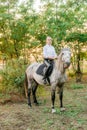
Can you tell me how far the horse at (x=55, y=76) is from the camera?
324 inches

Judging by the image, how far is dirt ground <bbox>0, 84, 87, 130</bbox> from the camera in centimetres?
685

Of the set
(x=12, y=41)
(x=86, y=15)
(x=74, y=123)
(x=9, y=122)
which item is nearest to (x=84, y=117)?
(x=74, y=123)

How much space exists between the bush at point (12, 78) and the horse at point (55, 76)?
0.32 metres

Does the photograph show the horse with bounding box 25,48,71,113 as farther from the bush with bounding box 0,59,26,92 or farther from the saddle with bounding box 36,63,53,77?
the bush with bounding box 0,59,26,92

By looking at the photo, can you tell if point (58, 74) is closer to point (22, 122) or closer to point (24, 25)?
point (22, 122)

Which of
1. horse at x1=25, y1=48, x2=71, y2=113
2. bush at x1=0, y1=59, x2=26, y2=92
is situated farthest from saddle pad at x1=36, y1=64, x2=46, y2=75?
bush at x1=0, y1=59, x2=26, y2=92

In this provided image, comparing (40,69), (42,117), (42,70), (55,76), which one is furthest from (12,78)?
(42,117)

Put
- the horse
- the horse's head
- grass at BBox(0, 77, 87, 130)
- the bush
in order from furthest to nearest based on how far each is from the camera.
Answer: the bush
the horse
the horse's head
grass at BBox(0, 77, 87, 130)

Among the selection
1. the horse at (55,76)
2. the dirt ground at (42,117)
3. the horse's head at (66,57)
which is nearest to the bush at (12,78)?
the horse at (55,76)

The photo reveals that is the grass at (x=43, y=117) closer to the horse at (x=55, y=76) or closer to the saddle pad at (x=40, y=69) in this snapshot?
the horse at (x=55, y=76)

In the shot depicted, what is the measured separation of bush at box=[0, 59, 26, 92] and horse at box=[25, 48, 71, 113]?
0.32 meters

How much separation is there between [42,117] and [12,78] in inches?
109

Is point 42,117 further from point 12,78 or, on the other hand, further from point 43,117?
point 12,78

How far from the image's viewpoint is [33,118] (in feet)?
→ 25.2
